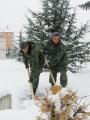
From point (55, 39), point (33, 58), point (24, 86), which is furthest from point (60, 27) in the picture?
point (33, 58)

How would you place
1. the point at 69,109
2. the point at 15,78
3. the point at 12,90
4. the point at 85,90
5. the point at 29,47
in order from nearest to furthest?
the point at 69,109 < the point at 29,47 < the point at 12,90 < the point at 85,90 < the point at 15,78

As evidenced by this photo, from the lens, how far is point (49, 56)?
11.9 meters

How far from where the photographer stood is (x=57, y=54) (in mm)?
11602

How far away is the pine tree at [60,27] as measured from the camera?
17.6 m

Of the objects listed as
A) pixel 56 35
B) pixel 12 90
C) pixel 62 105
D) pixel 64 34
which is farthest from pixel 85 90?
pixel 62 105

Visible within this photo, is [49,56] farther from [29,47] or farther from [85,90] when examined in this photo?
[85,90]

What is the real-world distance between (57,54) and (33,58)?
2.59ft

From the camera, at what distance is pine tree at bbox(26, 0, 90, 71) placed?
1762cm

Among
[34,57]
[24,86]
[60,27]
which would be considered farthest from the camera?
[60,27]

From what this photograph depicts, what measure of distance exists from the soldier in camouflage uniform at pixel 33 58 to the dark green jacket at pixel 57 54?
15.7 inches

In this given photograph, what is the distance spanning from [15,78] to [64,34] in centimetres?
378

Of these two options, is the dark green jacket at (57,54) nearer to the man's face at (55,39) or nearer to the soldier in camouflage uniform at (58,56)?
the soldier in camouflage uniform at (58,56)

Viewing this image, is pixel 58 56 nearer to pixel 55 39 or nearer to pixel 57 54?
pixel 57 54

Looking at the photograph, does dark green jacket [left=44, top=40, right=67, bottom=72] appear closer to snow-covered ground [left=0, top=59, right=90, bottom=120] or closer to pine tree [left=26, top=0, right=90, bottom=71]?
snow-covered ground [left=0, top=59, right=90, bottom=120]
